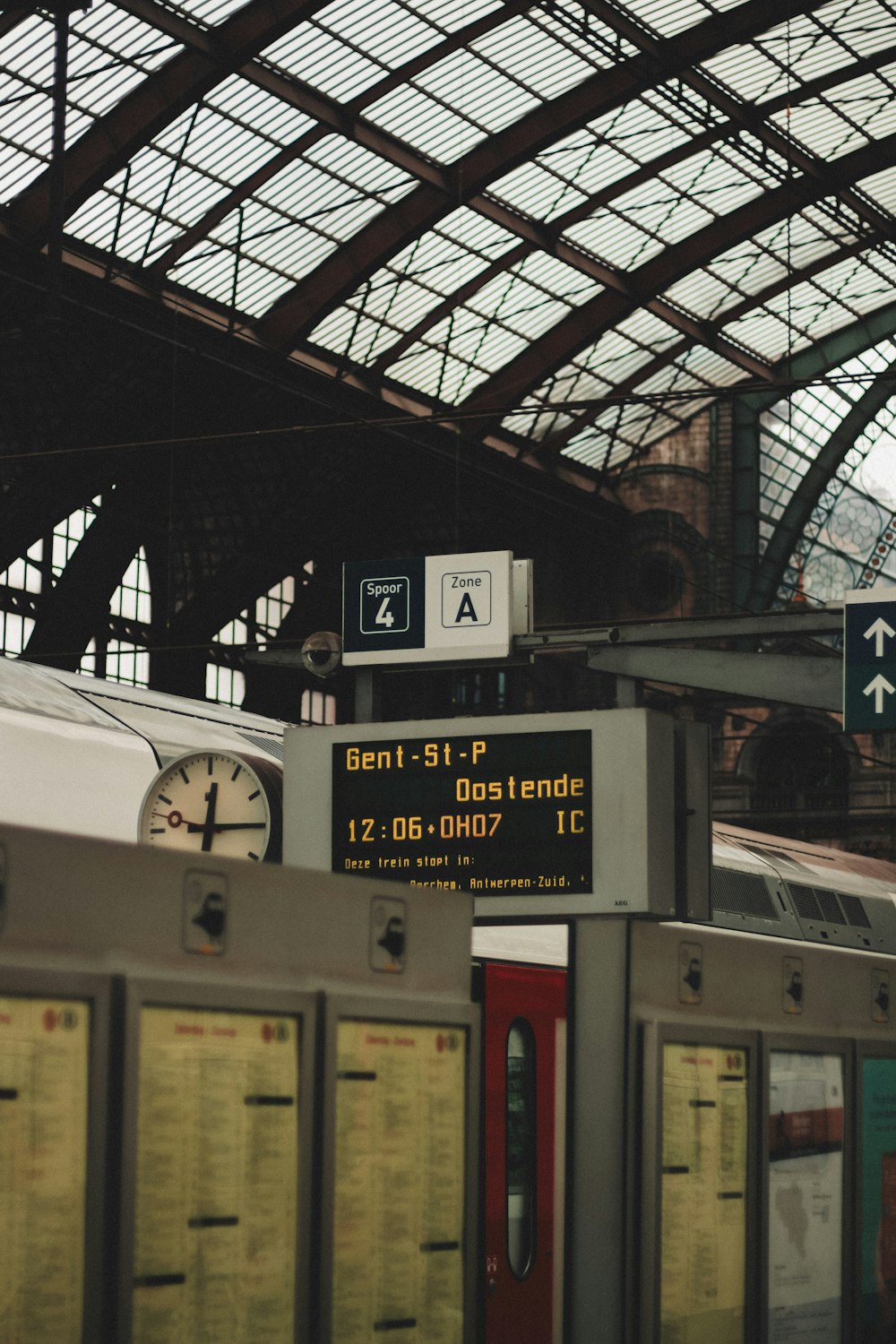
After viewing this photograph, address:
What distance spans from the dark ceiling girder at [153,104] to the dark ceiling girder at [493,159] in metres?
5.48

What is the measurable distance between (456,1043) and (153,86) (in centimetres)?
2272

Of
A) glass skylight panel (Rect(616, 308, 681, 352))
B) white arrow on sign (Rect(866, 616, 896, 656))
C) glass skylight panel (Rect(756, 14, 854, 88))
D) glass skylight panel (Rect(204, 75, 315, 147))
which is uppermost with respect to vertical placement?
glass skylight panel (Rect(756, 14, 854, 88))

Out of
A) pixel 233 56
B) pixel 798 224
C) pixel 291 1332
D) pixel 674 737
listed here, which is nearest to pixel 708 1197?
pixel 674 737

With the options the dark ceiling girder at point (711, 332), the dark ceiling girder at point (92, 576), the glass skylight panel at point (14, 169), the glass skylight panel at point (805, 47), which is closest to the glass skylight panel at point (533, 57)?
the glass skylight panel at point (805, 47)

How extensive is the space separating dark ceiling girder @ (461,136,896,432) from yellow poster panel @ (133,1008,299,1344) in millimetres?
30108

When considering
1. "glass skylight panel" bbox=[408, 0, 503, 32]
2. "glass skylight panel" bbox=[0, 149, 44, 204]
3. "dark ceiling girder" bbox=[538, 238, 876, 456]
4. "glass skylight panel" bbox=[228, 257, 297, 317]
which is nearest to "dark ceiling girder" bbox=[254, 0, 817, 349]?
"glass skylight panel" bbox=[228, 257, 297, 317]

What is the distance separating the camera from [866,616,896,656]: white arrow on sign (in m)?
12.4

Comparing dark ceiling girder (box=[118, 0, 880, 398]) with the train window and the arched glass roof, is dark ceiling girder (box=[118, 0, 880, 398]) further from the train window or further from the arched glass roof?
the train window

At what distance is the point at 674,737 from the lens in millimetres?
7809

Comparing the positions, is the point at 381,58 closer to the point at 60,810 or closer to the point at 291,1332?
the point at 60,810

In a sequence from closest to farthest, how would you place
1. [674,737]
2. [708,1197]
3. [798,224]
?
[708,1197] < [674,737] < [798,224]

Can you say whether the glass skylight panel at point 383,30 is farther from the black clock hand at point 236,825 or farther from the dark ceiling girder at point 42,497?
the black clock hand at point 236,825

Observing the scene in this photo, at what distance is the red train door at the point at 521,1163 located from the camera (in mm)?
9984

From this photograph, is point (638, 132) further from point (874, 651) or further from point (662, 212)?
point (874, 651)
